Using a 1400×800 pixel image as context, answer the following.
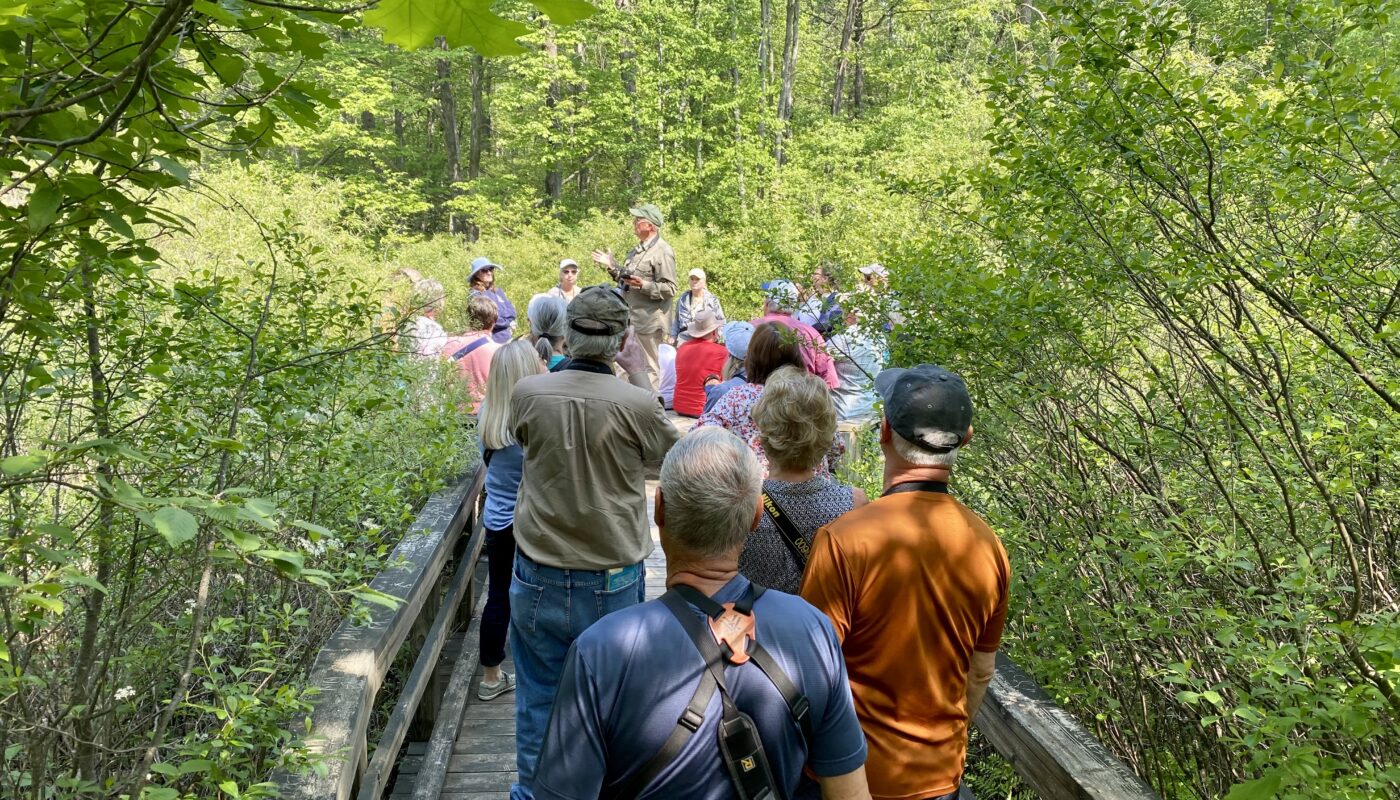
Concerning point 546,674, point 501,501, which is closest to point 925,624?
point 546,674

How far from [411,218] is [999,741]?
3066 centimetres

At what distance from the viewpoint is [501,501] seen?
15.3 ft

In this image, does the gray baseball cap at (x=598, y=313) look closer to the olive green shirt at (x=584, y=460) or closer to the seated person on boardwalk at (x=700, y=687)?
the olive green shirt at (x=584, y=460)

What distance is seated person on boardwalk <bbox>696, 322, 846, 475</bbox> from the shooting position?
3.67 metres

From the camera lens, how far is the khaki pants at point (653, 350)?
11.1 m

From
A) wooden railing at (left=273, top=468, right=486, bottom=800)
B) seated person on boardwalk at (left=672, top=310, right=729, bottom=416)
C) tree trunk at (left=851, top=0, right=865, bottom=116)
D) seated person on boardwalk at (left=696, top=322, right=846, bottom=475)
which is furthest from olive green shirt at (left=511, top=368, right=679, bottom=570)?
tree trunk at (left=851, top=0, right=865, bottom=116)

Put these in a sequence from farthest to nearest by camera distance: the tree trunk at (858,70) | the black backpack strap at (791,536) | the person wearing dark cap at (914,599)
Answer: the tree trunk at (858,70), the black backpack strap at (791,536), the person wearing dark cap at (914,599)

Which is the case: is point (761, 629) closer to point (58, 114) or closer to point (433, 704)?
point (58, 114)

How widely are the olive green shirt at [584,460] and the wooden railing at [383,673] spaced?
0.59 meters

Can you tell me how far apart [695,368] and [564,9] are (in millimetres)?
6501

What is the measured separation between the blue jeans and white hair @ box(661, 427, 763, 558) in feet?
5.30

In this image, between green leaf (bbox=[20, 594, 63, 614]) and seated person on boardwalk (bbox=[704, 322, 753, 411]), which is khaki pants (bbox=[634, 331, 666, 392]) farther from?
green leaf (bbox=[20, 594, 63, 614])

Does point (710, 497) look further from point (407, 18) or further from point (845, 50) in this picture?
point (845, 50)

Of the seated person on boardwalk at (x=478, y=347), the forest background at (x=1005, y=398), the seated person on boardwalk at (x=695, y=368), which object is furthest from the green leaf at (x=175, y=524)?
the seated person on boardwalk at (x=695, y=368)
